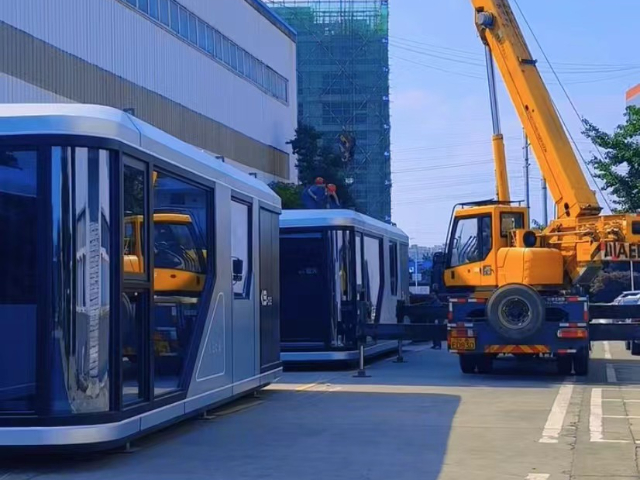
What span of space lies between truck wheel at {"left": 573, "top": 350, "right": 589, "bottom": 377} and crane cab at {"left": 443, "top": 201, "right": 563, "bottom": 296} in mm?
1477

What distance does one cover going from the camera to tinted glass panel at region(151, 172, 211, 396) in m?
10.3

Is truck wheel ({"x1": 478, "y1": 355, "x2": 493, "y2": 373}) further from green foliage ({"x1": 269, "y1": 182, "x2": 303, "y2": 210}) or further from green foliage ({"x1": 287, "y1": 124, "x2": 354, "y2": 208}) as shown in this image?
green foliage ({"x1": 287, "y1": 124, "x2": 354, "y2": 208})

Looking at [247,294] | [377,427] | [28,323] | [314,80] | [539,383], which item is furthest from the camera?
[314,80]

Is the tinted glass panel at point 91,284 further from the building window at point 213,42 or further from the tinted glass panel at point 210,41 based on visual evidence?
the tinted glass panel at point 210,41

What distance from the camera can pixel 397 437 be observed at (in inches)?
429

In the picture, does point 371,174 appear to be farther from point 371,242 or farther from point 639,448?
point 639,448

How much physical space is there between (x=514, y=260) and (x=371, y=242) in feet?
11.5

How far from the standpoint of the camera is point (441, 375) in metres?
18.7

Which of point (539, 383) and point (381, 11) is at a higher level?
point (381, 11)

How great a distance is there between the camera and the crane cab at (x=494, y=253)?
18.6m

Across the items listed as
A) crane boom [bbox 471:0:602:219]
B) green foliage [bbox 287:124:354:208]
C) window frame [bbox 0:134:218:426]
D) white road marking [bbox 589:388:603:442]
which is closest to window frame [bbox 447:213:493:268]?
crane boom [bbox 471:0:602:219]

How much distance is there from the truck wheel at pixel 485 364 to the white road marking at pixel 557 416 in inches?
87.0

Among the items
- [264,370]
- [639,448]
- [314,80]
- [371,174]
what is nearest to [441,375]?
[264,370]

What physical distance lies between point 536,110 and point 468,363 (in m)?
5.06
